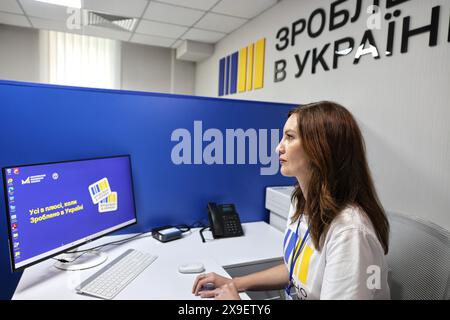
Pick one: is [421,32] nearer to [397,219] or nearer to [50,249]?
[397,219]

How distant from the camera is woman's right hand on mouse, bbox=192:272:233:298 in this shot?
98 centimetres

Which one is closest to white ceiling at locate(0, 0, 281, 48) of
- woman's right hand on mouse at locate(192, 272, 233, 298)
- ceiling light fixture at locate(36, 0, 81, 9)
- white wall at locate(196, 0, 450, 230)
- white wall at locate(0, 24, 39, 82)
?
ceiling light fixture at locate(36, 0, 81, 9)

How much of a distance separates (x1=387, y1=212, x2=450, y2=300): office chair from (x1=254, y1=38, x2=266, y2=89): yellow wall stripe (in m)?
2.40

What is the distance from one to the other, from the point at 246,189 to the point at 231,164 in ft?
0.61

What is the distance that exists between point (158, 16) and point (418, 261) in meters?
3.56

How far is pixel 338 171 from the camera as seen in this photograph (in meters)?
0.87

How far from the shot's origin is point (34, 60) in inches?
174

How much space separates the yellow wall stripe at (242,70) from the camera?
365 cm

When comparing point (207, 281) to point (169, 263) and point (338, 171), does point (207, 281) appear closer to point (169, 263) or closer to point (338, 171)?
point (169, 263)

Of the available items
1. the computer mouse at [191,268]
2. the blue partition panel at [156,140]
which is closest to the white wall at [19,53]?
the blue partition panel at [156,140]

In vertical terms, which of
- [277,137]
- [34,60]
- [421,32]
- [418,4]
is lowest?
[277,137]

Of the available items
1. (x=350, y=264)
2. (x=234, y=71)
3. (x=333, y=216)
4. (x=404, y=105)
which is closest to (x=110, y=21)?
(x=234, y=71)

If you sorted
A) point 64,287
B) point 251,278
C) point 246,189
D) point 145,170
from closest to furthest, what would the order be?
1. point 64,287
2. point 251,278
3. point 145,170
4. point 246,189
